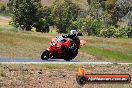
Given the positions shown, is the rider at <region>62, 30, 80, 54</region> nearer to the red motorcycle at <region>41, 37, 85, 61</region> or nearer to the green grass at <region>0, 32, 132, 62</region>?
the red motorcycle at <region>41, 37, 85, 61</region>

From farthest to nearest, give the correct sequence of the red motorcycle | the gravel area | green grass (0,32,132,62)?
green grass (0,32,132,62) → the red motorcycle → the gravel area

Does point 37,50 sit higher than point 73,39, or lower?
lower

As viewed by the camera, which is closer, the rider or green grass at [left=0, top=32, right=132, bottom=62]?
the rider

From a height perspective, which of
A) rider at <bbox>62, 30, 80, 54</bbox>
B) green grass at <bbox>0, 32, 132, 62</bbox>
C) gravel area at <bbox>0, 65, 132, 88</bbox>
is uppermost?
rider at <bbox>62, 30, 80, 54</bbox>

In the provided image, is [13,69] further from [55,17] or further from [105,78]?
[55,17]

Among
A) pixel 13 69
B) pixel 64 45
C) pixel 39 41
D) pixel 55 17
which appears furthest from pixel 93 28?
pixel 13 69

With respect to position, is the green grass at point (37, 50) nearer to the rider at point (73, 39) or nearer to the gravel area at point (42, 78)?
the rider at point (73, 39)

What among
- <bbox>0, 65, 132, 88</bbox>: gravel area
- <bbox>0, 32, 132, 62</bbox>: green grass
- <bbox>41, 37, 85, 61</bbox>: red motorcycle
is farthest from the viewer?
<bbox>0, 32, 132, 62</bbox>: green grass

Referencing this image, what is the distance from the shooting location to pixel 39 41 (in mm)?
52438

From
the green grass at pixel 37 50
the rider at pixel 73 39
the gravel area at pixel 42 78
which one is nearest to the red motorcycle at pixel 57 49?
the rider at pixel 73 39

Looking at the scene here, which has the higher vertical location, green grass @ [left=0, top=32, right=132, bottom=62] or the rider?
the rider

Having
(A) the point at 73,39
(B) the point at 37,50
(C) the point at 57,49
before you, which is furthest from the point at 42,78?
(B) the point at 37,50

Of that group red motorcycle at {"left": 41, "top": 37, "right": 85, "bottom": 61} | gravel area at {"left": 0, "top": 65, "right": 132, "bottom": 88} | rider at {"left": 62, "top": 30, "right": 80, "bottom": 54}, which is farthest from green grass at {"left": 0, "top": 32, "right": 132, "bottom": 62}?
gravel area at {"left": 0, "top": 65, "right": 132, "bottom": 88}

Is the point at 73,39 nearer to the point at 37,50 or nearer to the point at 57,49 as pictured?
the point at 57,49
